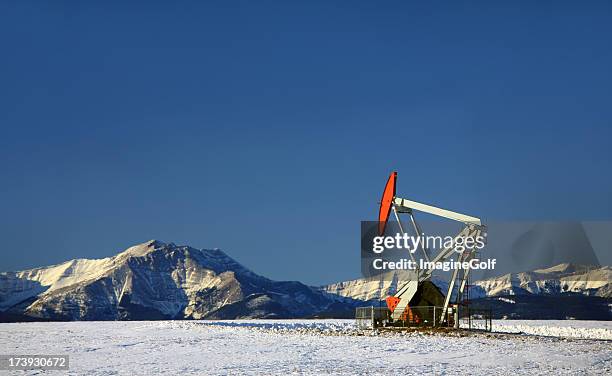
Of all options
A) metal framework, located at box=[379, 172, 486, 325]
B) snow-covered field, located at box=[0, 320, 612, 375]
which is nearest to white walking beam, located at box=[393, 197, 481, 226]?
metal framework, located at box=[379, 172, 486, 325]

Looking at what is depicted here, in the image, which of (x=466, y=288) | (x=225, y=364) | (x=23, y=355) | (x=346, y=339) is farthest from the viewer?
(x=466, y=288)

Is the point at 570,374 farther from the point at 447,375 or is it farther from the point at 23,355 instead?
the point at 23,355

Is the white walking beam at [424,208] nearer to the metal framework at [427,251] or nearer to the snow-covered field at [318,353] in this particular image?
the metal framework at [427,251]

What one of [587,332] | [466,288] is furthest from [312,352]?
[587,332]

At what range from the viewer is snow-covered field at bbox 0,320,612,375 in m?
29.1

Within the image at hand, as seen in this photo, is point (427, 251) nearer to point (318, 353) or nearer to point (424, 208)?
point (424, 208)

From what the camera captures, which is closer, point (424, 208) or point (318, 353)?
point (318, 353)

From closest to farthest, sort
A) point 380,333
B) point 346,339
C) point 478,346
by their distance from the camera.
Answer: point 478,346 < point 346,339 < point 380,333

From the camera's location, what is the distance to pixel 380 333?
158 feet

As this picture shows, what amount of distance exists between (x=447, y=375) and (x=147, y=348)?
54.7 ft

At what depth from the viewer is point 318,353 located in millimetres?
35125

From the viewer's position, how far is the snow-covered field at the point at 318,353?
95.4ft

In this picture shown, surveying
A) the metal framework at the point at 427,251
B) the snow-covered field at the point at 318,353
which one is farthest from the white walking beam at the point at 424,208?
the snow-covered field at the point at 318,353

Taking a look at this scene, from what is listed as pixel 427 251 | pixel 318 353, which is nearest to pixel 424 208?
pixel 427 251
